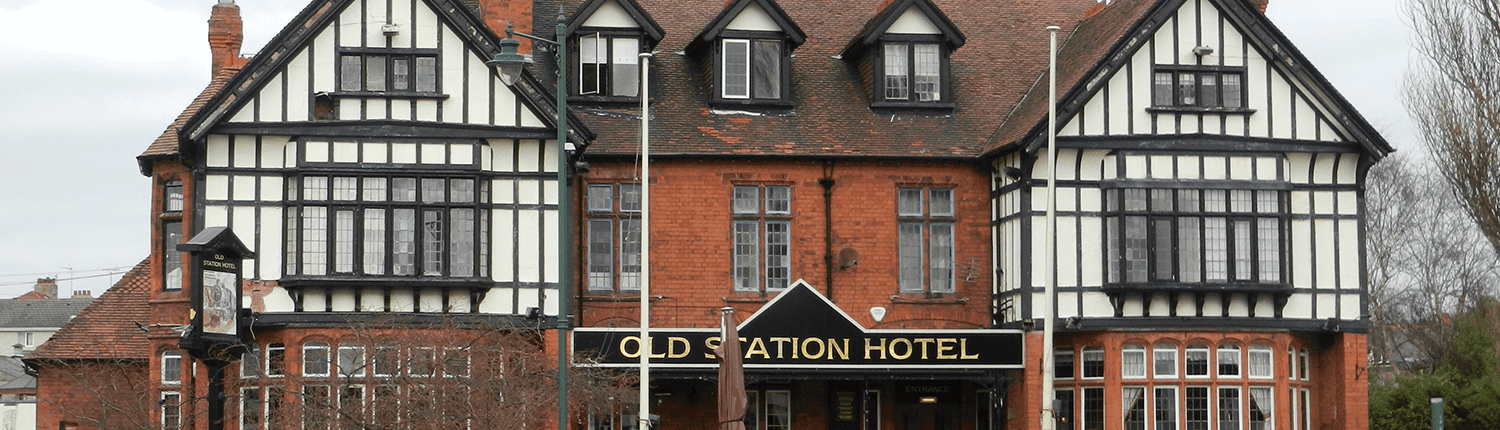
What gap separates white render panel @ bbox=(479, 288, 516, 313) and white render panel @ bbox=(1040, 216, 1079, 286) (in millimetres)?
8762

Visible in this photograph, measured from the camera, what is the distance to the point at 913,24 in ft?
103

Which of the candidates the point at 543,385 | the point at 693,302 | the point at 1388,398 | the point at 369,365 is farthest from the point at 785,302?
the point at 1388,398

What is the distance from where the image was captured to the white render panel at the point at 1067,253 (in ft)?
95.2

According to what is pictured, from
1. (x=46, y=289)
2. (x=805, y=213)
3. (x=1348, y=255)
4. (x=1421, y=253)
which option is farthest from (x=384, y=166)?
(x=46, y=289)

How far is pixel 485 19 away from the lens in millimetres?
31125

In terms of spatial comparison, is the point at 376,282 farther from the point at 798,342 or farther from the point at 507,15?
the point at 798,342

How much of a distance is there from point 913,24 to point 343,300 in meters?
11.1

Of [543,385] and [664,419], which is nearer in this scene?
[543,385]

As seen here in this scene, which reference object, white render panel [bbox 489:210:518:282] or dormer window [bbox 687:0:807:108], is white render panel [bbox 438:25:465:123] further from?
dormer window [bbox 687:0:807:108]

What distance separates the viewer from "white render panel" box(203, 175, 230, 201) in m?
28.0

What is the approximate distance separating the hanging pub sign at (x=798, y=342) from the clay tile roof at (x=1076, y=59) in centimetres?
362

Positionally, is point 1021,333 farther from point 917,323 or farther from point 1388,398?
point 1388,398

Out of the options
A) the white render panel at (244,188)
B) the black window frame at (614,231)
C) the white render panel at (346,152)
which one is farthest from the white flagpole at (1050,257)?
the white render panel at (244,188)

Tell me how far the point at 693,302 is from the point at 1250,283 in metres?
9.28
